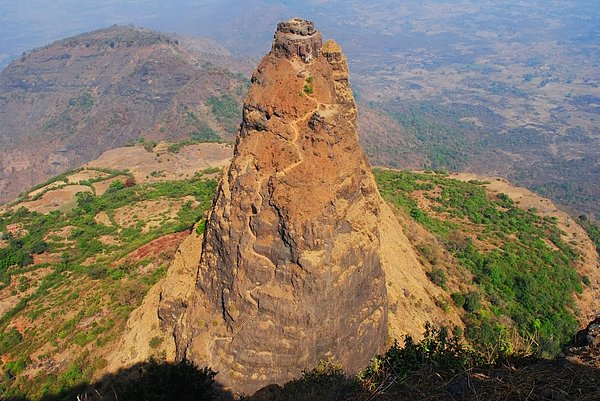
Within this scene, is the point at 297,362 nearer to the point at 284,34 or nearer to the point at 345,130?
the point at 345,130

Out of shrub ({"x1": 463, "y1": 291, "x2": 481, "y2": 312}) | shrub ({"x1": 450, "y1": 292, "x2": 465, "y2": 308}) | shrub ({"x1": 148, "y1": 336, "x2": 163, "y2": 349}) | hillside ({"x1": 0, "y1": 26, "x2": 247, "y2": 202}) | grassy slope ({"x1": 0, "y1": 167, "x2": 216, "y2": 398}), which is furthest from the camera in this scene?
hillside ({"x1": 0, "y1": 26, "x2": 247, "y2": 202})

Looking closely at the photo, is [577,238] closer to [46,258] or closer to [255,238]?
[255,238]

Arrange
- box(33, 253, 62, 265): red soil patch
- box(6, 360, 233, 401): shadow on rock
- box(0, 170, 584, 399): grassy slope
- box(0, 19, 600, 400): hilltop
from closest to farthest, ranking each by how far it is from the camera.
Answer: box(6, 360, 233, 401): shadow on rock, box(0, 19, 600, 400): hilltop, box(0, 170, 584, 399): grassy slope, box(33, 253, 62, 265): red soil patch

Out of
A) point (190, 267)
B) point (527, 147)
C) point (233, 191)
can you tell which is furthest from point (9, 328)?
point (527, 147)

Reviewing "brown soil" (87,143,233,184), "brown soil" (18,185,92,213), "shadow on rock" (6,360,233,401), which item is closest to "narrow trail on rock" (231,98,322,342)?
"shadow on rock" (6,360,233,401)

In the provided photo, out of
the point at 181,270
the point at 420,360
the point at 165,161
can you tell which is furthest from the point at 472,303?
the point at 165,161

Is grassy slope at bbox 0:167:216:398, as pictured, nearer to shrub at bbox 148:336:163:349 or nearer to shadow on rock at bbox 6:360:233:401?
shrub at bbox 148:336:163:349

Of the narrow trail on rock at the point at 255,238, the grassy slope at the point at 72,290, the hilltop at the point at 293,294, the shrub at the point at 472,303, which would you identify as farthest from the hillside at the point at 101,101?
the narrow trail on rock at the point at 255,238
